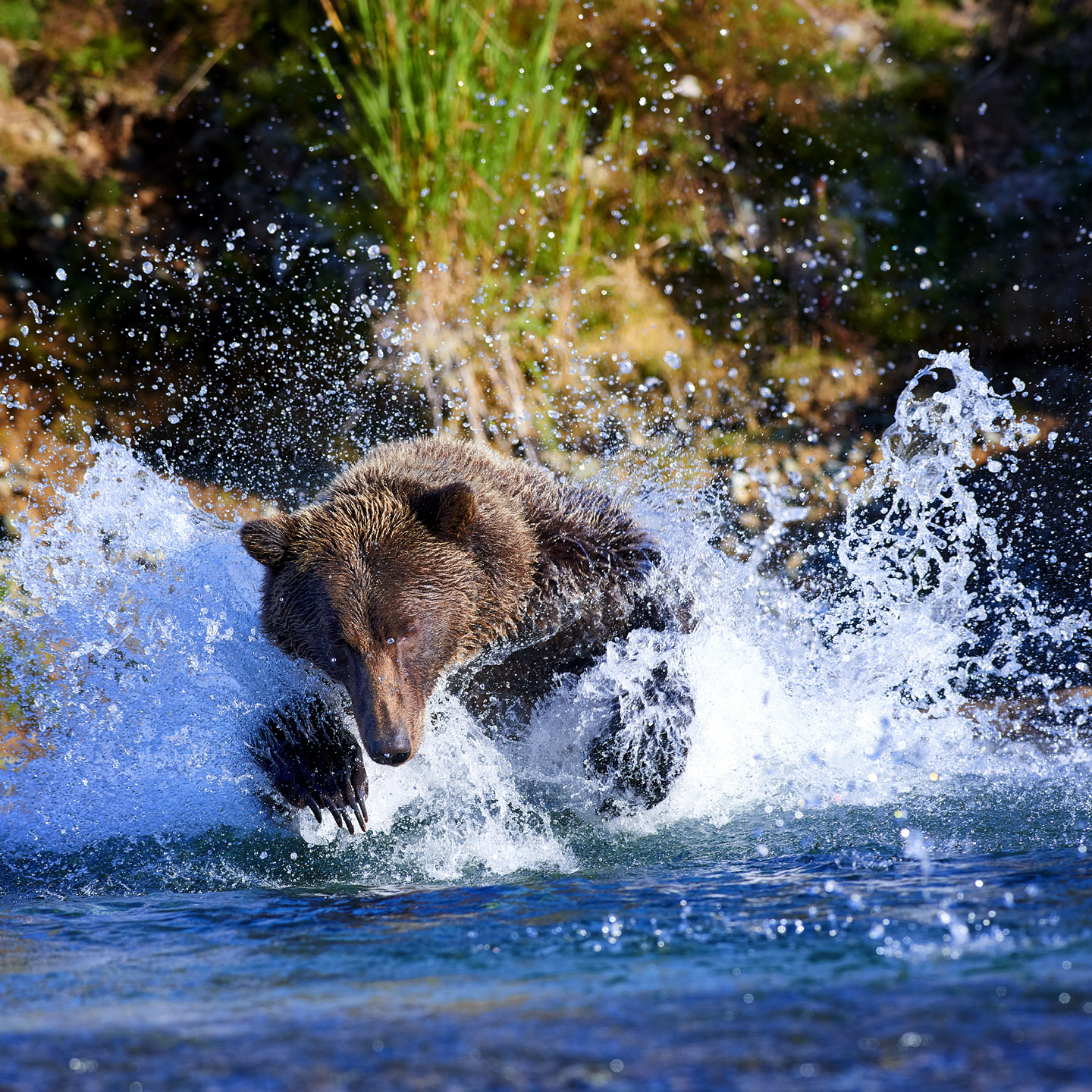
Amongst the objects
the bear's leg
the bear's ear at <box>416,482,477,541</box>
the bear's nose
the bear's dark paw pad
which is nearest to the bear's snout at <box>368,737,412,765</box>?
the bear's nose

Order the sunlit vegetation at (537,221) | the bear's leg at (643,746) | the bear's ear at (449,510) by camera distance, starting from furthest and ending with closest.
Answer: the sunlit vegetation at (537,221) → the bear's leg at (643,746) → the bear's ear at (449,510)

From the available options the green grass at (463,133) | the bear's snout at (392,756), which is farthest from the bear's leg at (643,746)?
the green grass at (463,133)

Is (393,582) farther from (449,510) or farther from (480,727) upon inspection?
(480,727)

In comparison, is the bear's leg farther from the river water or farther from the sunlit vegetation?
the sunlit vegetation

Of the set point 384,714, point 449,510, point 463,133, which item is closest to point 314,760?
point 384,714

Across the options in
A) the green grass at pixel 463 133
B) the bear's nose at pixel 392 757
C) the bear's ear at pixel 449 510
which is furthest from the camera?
the green grass at pixel 463 133

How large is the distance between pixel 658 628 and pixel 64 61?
7896 mm

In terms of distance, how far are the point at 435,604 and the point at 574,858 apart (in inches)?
42.8

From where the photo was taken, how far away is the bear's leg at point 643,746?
4.96m

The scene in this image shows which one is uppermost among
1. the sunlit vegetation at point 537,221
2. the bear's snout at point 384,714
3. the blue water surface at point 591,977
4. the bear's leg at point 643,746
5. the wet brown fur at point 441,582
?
the sunlit vegetation at point 537,221

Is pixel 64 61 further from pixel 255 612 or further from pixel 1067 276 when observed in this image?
pixel 1067 276

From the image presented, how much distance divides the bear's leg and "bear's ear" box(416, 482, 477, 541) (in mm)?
1001

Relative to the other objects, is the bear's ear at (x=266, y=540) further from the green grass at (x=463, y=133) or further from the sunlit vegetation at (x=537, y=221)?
the green grass at (x=463, y=133)

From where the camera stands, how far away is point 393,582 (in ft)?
14.8
